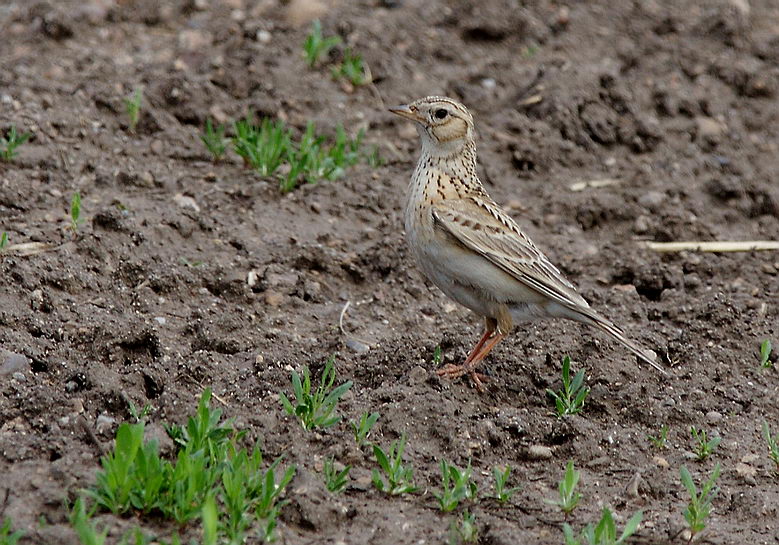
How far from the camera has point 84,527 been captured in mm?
4297

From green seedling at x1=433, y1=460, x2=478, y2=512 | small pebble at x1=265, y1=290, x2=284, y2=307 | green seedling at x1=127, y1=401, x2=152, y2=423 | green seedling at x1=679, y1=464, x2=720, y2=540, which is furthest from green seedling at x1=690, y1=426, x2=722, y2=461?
green seedling at x1=127, y1=401, x2=152, y2=423

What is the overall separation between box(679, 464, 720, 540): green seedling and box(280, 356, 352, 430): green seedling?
159cm

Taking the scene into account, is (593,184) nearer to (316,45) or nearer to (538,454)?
(316,45)

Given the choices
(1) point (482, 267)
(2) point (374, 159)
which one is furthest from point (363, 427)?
(2) point (374, 159)

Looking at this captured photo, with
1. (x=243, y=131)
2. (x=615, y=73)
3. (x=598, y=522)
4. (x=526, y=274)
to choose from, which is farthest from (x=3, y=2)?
(x=598, y=522)

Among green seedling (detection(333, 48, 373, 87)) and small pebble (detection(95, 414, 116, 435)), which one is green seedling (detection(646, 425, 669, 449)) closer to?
small pebble (detection(95, 414, 116, 435))

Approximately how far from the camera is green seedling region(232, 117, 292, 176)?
8219mm

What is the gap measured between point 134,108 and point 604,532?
5104 millimetres

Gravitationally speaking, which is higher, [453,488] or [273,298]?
[453,488]

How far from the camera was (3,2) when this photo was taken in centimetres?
1045

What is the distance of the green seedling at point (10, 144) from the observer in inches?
307

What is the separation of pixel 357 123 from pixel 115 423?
14.6 ft

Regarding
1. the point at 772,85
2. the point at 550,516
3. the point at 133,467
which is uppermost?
the point at 133,467

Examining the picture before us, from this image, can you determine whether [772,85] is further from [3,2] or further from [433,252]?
[3,2]
